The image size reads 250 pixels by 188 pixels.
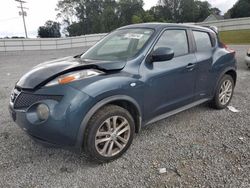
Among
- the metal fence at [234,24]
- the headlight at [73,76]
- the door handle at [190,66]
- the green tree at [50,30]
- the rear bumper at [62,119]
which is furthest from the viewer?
the green tree at [50,30]

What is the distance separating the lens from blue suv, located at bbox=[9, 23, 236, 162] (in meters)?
2.52

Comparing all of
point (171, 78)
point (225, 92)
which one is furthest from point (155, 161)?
point (225, 92)

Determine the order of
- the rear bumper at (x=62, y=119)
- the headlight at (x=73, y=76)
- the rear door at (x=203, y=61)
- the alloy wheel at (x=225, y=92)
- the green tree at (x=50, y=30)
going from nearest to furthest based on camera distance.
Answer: the rear bumper at (x=62, y=119), the headlight at (x=73, y=76), the rear door at (x=203, y=61), the alloy wheel at (x=225, y=92), the green tree at (x=50, y=30)

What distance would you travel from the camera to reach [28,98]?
2.65 meters

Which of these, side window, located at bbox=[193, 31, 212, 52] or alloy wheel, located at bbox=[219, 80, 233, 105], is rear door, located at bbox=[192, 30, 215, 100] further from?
alloy wheel, located at bbox=[219, 80, 233, 105]

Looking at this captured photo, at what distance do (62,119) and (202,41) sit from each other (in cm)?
277

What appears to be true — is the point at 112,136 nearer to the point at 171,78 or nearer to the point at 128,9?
the point at 171,78

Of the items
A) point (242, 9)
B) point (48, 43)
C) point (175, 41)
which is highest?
point (242, 9)

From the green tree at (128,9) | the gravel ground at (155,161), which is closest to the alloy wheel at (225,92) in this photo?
the gravel ground at (155,161)

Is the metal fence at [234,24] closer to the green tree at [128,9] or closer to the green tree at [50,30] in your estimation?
the green tree at [128,9]

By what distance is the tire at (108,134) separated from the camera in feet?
8.68

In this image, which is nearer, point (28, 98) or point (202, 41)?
point (28, 98)

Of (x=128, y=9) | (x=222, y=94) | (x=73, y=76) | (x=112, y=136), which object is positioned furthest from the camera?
(x=128, y=9)

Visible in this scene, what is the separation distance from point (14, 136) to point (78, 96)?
1746mm
